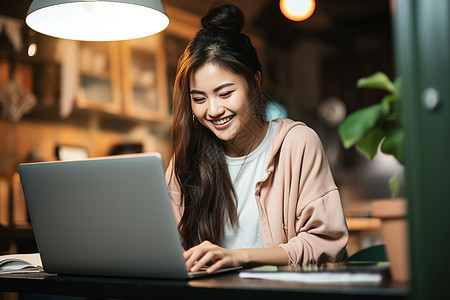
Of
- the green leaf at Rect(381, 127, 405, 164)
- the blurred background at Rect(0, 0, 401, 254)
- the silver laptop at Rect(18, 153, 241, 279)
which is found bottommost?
the silver laptop at Rect(18, 153, 241, 279)

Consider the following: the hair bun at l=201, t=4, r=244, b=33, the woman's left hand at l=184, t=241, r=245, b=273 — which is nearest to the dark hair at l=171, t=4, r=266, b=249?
the hair bun at l=201, t=4, r=244, b=33

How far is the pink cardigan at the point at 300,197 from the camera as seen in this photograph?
4.02ft

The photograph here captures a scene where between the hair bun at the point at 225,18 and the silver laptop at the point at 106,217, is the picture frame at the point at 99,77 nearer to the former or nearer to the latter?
the hair bun at the point at 225,18

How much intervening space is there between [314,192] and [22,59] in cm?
240

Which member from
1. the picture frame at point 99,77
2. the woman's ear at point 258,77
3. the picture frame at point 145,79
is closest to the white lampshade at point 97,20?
the woman's ear at point 258,77

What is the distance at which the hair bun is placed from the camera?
155 centimetres

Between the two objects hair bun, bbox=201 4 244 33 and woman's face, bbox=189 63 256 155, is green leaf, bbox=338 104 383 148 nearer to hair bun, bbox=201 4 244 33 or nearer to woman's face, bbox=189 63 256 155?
woman's face, bbox=189 63 256 155

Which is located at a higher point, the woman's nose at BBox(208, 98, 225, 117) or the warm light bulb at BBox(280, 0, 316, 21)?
the warm light bulb at BBox(280, 0, 316, 21)

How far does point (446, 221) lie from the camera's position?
64 cm

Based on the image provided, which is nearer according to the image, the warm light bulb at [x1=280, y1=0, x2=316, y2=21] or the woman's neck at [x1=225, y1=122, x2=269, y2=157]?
the woman's neck at [x1=225, y1=122, x2=269, y2=157]

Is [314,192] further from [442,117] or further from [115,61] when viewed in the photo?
[115,61]

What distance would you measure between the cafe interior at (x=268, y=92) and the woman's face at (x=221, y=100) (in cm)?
13

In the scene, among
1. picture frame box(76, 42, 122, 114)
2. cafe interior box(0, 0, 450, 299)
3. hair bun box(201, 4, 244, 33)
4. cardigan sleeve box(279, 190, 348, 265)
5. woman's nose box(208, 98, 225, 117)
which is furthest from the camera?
picture frame box(76, 42, 122, 114)

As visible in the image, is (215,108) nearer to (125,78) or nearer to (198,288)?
(198,288)
